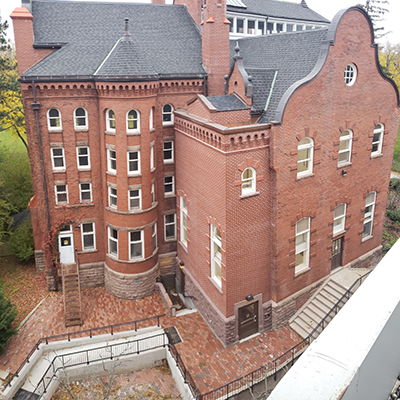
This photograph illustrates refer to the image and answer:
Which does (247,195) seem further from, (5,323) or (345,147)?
(5,323)

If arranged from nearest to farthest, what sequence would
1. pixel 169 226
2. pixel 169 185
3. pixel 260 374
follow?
pixel 260 374
pixel 169 185
pixel 169 226

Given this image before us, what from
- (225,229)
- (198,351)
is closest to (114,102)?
(225,229)

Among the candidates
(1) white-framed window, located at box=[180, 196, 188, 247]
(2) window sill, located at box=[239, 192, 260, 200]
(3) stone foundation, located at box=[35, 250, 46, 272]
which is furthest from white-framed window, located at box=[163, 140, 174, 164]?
(3) stone foundation, located at box=[35, 250, 46, 272]

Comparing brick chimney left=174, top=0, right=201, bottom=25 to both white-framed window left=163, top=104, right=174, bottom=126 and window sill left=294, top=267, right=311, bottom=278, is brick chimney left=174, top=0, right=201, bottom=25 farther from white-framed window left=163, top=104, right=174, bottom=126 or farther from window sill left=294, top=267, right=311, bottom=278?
window sill left=294, top=267, right=311, bottom=278

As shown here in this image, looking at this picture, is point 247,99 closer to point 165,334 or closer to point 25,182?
point 165,334

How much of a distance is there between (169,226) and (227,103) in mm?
9868

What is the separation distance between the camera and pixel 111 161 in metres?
23.6

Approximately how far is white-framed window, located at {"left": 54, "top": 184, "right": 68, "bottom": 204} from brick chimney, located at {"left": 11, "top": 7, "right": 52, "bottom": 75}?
704 cm

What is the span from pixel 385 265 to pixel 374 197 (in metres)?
19.9

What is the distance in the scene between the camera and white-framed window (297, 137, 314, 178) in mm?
19781

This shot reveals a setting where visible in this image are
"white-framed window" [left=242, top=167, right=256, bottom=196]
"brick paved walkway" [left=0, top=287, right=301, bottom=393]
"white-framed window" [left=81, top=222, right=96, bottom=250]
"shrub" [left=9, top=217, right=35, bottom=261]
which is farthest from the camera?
"shrub" [left=9, top=217, right=35, bottom=261]

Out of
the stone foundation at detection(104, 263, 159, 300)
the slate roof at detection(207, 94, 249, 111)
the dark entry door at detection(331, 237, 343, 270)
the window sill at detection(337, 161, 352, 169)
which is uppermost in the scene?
the slate roof at detection(207, 94, 249, 111)

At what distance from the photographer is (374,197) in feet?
82.5

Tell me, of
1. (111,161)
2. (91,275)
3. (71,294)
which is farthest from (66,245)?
(111,161)
